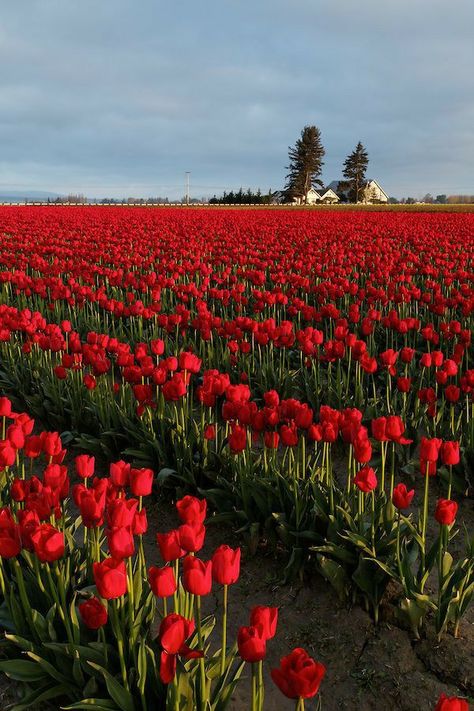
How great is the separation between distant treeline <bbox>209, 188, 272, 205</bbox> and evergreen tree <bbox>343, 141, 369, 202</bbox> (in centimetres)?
1450

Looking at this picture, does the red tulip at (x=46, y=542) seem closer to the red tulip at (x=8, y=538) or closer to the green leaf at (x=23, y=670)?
the red tulip at (x=8, y=538)

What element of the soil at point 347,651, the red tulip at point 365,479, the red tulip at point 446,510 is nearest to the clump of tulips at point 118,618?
the soil at point 347,651

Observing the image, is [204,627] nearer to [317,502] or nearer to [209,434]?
[317,502]

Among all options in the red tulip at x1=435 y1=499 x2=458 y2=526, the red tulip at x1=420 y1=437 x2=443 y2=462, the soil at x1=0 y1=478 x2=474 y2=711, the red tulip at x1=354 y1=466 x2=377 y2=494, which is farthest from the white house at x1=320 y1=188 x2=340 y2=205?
the red tulip at x1=435 y1=499 x2=458 y2=526

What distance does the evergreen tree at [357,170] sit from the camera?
94.6 m

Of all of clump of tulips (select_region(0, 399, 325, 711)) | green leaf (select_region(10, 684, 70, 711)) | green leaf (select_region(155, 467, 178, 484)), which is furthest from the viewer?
green leaf (select_region(155, 467, 178, 484))

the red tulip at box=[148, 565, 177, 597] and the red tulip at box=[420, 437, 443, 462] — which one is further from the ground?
the red tulip at box=[420, 437, 443, 462]

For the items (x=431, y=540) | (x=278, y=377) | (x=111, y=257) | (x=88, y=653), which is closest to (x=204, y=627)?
(x=88, y=653)

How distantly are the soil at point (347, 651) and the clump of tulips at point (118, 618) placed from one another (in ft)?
0.97

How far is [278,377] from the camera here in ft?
19.3

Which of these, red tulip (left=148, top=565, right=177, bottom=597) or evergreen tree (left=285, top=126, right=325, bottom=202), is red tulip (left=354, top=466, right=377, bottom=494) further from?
evergreen tree (left=285, top=126, right=325, bottom=202)

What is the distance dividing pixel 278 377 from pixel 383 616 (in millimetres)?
3122

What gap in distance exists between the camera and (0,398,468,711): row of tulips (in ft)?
5.77

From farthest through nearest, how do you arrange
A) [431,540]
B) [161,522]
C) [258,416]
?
1. [161,522]
2. [431,540]
3. [258,416]
